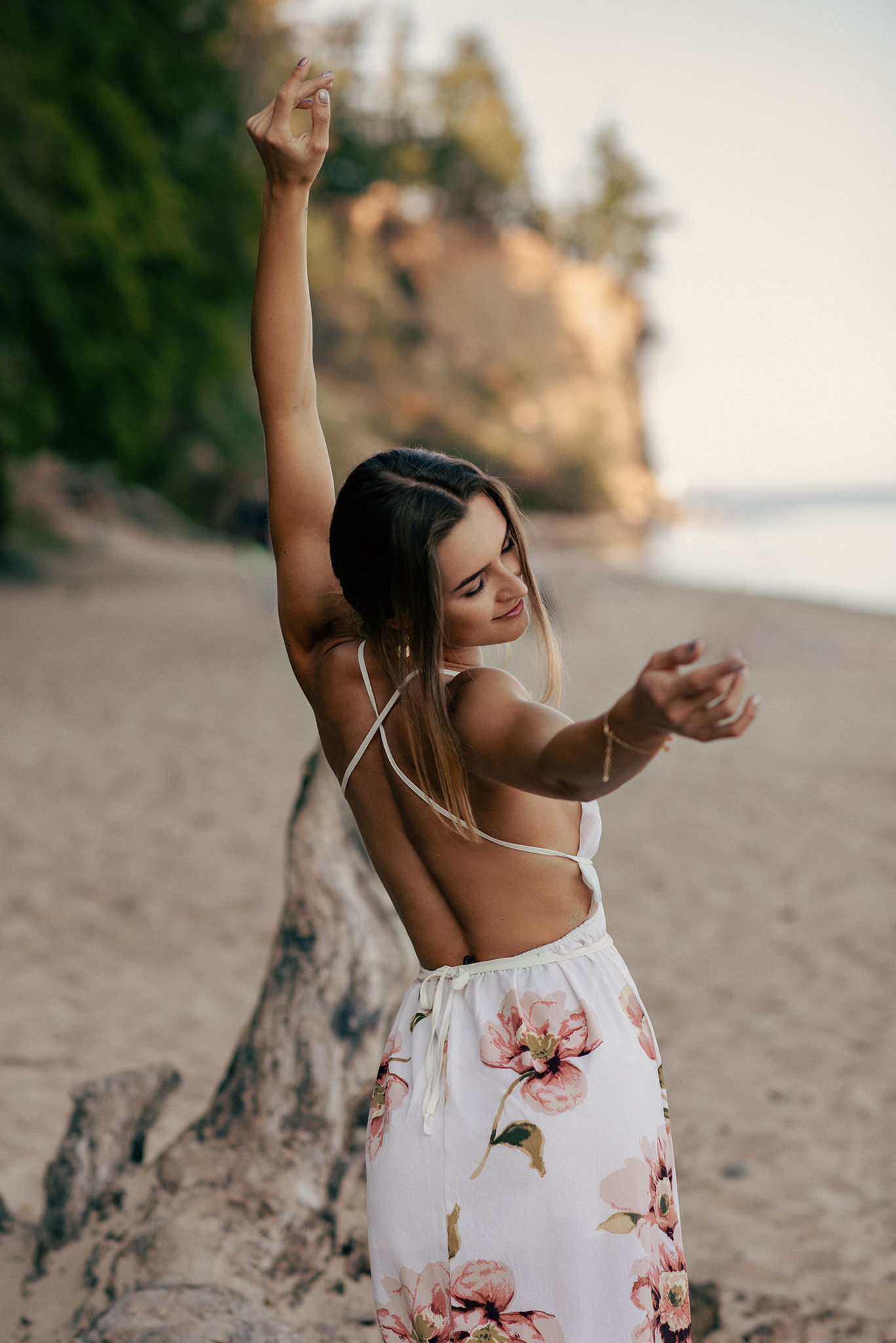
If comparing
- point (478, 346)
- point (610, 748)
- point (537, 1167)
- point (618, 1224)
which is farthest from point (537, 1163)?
point (478, 346)

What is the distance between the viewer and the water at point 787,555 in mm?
27406

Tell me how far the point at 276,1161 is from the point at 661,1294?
130 cm

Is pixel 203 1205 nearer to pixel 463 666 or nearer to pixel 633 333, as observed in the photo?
pixel 463 666

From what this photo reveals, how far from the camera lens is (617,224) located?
49344 millimetres

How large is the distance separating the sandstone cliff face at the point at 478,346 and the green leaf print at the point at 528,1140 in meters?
34.0

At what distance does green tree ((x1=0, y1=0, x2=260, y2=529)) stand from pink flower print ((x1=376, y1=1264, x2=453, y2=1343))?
13.2 m

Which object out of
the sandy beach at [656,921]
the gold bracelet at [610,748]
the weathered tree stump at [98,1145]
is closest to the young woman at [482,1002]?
the gold bracelet at [610,748]

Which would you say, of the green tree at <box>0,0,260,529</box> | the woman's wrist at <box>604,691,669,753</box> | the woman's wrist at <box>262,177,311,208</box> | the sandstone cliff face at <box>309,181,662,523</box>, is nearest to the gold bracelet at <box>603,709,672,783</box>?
the woman's wrist at <box>604,691,669,753</box>

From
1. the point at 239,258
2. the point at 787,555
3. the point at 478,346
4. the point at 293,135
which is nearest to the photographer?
the point at 293,135

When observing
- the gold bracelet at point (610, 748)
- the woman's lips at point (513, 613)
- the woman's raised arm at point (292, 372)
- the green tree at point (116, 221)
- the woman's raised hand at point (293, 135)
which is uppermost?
the green tree at point (116, 221)

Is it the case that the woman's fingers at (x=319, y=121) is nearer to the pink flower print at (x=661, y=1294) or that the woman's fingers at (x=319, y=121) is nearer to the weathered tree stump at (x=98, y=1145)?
the pink flower print at (x=661, y=1294)

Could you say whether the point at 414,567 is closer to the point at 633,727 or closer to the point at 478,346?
the point at 633,727

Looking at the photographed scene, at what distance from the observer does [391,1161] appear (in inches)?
50.3

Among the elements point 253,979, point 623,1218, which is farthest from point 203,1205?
point 253,979
